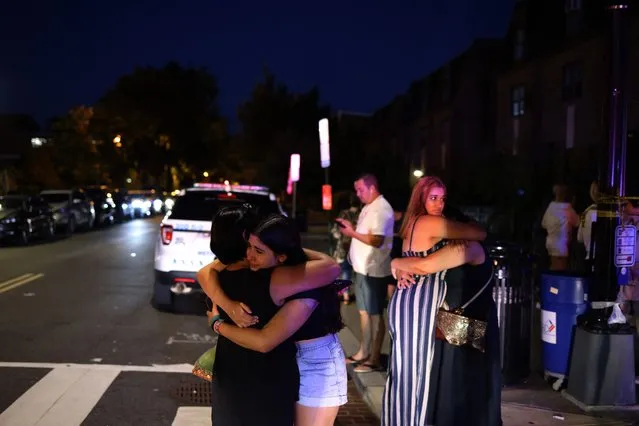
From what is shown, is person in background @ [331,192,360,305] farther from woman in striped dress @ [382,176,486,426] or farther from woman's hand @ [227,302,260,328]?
woman's hand @ [227,302,260,328]

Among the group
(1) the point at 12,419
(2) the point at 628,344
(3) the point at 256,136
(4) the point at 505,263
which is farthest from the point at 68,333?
(3) the point at 256,136

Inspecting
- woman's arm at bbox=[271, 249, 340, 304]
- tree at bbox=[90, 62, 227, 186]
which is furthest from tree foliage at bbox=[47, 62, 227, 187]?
woman's arm at bbox=[271, 249, 340, 304]

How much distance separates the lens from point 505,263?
5.88 meters

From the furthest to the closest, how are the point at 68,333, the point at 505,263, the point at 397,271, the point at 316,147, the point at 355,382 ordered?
the point at 316,147
the point at 68,333
the point at 355,382
the point at 505,263
the point at 397,271

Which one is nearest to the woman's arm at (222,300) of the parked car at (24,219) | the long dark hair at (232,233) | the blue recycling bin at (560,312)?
the long dark hair at (232,233)

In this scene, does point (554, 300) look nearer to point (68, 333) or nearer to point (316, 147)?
point (68, 333)

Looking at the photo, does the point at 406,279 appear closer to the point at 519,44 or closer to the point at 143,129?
the point at 519,44

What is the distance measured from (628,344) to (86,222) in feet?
87.0

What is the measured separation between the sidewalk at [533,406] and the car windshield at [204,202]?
3498mm

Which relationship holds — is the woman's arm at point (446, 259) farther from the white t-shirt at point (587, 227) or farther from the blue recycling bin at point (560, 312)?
the white t-shirt at point (587, 227)

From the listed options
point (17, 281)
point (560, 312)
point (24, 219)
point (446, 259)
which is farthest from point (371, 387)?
point (24, 219)

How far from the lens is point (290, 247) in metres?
3.17

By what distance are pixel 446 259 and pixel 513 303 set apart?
213 cm

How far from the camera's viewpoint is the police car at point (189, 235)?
9.52 meters
